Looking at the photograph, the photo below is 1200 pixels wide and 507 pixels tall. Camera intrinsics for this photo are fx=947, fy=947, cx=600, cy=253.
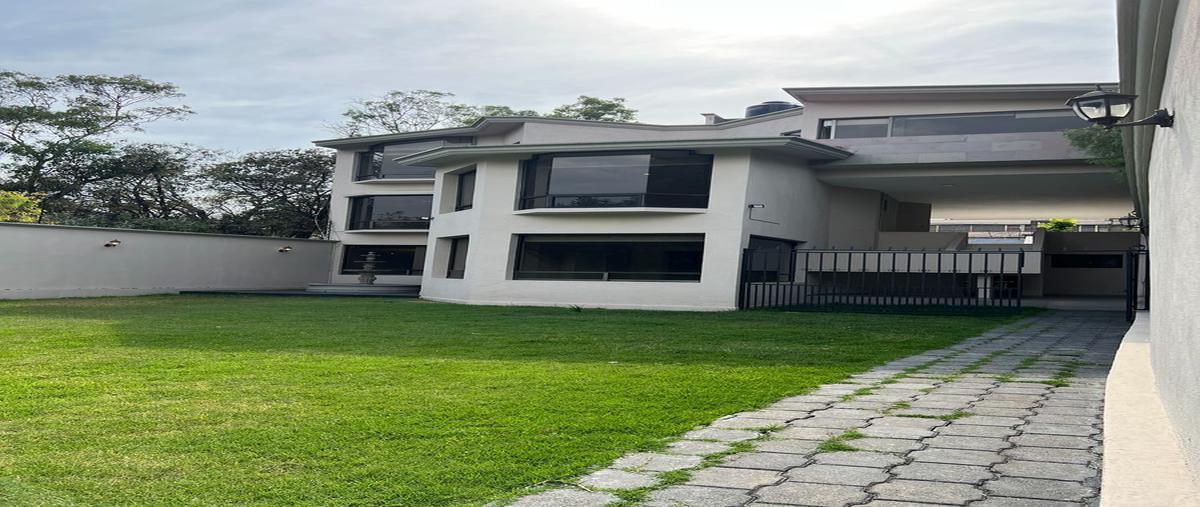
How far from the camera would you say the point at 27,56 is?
39.4m

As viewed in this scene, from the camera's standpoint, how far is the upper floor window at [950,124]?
25.0 meters

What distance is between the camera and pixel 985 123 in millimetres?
25859

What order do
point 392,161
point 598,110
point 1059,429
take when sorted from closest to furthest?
1. point 1059,429
2. point 392,161
3. point 598,110

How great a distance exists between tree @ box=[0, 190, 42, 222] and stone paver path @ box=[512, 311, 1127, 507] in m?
36.4

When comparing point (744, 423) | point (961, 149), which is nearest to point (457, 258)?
point (961, 149)

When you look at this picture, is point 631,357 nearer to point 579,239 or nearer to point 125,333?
point 125,333

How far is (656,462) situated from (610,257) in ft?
65.3

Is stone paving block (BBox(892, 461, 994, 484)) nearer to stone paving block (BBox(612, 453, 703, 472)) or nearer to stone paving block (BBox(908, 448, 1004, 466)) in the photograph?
stone paving block (BBox(908, 448, 1004, 466))

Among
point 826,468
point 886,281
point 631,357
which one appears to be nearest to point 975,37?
point 631,357

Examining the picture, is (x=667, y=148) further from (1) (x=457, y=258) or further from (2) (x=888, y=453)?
(2) (x=888, y=453)

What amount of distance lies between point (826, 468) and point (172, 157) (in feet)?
137

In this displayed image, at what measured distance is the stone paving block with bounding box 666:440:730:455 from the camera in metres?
5.07

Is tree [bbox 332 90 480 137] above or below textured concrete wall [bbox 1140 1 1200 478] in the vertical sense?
above

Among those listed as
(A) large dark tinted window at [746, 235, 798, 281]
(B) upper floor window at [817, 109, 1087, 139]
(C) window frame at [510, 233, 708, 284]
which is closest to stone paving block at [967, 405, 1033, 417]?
(A) large dark tinted window at [746, 235, 798, 281]
